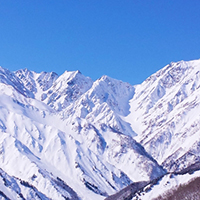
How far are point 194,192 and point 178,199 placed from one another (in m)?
7.23

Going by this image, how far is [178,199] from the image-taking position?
632 ft

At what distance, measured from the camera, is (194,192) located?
190750 millimetres
